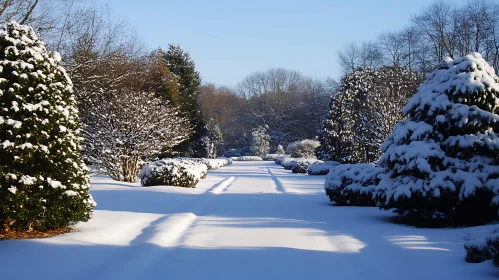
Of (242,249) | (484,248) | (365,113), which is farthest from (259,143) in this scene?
(484,248)

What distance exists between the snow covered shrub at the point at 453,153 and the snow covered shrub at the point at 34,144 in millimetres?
6263

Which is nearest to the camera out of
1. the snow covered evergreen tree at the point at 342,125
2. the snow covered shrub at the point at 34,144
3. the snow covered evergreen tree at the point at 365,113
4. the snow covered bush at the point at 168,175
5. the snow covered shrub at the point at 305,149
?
the snow covered shrub at the point at 34,144

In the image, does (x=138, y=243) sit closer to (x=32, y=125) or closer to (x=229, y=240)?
(x=229, y=240)

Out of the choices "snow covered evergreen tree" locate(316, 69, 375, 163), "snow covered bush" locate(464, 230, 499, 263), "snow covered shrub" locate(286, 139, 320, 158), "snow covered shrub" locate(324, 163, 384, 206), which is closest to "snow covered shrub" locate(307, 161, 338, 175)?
"snow covered evergreen tree" locate(316, 69, 375, 163)

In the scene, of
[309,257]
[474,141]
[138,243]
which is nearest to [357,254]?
[309,257]

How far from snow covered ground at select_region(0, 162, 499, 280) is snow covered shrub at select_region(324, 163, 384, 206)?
143 cm

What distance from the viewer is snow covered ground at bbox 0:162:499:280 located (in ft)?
16.5

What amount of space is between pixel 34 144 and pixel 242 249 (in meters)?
3.85

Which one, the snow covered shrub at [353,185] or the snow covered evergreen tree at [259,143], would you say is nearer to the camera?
the snow covered shrub at [353,185]

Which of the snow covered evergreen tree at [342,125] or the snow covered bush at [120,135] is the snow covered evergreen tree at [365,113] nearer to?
the snow covered evergreen tree at [342,125]

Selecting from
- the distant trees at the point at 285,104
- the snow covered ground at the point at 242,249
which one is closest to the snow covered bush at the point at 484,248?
the snow covered ground at the point at 242,249

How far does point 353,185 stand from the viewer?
38.3 feet

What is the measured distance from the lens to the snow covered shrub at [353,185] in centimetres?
1150

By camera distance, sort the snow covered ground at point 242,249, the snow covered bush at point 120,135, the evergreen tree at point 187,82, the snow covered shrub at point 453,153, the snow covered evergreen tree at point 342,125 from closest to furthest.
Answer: the snow covered ground at point 242,249
the snow covered shrub at point 453,153
the snow covered bush at point 120,135
the snow covered evergreen tree at point 342,125
the evergreen tree at point 187,82
